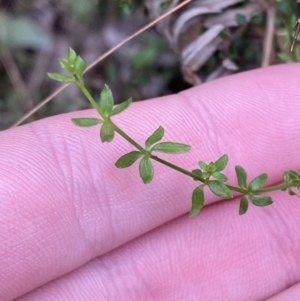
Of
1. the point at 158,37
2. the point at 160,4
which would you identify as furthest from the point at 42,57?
the point at 160,4

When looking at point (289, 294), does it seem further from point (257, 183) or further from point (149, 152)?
point (149, 152)

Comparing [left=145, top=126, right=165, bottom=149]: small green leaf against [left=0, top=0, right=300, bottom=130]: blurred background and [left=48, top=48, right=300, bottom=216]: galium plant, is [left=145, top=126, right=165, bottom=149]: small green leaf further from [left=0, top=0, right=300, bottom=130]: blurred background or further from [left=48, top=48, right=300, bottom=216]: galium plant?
[left=0, top=0, right=300, bottom=130]: blurred background

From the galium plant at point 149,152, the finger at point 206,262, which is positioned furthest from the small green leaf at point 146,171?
the finger at point 206,262

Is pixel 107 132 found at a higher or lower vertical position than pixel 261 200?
higher

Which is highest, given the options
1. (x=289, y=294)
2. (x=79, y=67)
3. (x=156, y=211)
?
(x=79, y=67)

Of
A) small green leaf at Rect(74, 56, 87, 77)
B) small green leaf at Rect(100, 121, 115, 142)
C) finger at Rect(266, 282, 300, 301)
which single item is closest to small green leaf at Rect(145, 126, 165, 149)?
small green leaf at Rect(100, 121, 115, 142)

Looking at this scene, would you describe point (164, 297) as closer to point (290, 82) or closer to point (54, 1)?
point (290, 82)

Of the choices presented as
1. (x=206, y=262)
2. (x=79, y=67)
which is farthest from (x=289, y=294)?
(x=79, y=67)
